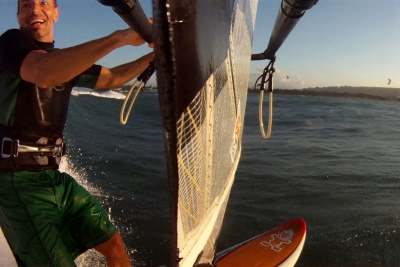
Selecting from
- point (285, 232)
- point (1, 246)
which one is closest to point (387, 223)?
point (285, 232)

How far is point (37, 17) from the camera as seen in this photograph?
85.3 inches

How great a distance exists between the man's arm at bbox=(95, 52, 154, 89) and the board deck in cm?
212

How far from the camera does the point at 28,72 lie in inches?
64.1

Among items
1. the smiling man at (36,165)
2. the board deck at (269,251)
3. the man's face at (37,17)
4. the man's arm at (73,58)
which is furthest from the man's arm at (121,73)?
the board deck at (269,251)

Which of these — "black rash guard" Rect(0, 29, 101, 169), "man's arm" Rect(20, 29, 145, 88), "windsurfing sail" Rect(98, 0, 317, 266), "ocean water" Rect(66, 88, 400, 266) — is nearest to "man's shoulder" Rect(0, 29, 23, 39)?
"black rash guard" Rect(0, 29, 101, 169)

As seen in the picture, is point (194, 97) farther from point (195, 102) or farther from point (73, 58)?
point (73, 58)

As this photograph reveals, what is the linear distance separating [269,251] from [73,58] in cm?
340

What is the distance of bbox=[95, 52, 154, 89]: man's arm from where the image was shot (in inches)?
105

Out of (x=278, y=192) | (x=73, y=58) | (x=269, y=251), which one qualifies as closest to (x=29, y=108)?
(x=73, y=58)

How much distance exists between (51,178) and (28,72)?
2.92 feet

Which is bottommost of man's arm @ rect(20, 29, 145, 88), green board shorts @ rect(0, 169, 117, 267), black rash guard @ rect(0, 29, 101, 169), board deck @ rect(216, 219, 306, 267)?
board deck @ rect(216, 219, 306, 267)

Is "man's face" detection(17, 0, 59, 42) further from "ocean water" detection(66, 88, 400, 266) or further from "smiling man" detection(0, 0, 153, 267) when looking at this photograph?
"ocean water" detection(66, 88, 400, 266)

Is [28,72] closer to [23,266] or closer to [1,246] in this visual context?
[23,266]

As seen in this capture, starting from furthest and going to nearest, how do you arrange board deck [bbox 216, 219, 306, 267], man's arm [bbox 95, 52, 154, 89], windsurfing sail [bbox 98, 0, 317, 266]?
board deck [bbox 216, 219, 306, 267]
man's arm [bbox 95, 52, 154, 89]
windsurfing sail [bbox 98, 0, 317, 266]
